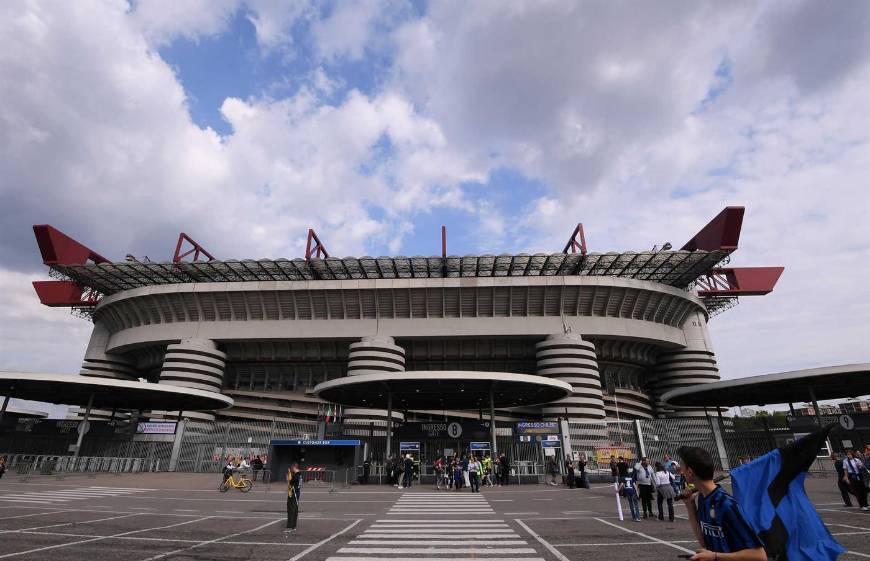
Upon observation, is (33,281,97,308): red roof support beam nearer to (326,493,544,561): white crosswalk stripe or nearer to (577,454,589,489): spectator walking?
(326,493,544,561): white crosswalk stripe

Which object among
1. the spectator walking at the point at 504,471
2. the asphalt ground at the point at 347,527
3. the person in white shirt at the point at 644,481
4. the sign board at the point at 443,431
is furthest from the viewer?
the sign board at the point at 443,431

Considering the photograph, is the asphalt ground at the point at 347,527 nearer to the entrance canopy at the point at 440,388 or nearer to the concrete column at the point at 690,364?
the entrance canopy at the point at 440,388

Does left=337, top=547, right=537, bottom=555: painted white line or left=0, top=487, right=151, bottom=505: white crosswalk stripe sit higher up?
left=0, top=487, right=151, bottom=505: white crosswalk stripe

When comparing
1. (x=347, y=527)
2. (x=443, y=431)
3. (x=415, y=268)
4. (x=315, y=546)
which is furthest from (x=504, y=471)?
(x=415, y=268)

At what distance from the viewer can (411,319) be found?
152 feet

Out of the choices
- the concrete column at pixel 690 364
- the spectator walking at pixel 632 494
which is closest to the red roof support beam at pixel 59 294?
the spectator walking at pixel 632 494

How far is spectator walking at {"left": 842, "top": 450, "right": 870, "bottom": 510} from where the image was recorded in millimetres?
13362

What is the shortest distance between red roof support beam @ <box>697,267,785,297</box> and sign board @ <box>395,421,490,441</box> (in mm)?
40442

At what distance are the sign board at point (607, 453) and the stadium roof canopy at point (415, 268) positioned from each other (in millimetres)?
18955

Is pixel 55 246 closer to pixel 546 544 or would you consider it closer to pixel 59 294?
pixel 59 294

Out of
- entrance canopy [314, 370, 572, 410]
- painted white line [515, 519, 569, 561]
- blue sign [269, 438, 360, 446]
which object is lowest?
painted white line [515, 519, 569, 561]

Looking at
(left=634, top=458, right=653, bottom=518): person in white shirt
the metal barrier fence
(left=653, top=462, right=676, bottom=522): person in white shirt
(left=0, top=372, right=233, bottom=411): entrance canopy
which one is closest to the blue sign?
the metal barrier fence

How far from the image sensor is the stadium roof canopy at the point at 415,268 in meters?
43.4

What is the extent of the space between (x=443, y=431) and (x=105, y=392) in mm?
27869
